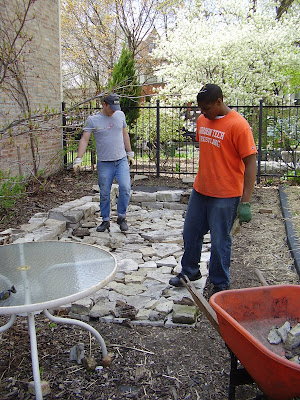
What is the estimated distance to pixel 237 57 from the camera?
49.7ft

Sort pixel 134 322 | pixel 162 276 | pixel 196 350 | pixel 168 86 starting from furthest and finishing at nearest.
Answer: pixel 168 86 < pixel 162 276 < pixel 134 322 < pixel 196 350

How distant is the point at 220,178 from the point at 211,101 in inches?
25.4

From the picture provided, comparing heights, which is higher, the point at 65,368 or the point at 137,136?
the point at 137,136

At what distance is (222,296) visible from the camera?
240 centimetres

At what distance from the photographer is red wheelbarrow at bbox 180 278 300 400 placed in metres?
1.83

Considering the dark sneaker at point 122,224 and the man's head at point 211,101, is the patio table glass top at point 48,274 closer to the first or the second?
the man's head at point 211,101

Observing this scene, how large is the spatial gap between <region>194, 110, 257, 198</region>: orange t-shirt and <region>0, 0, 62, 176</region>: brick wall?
4.66 metres

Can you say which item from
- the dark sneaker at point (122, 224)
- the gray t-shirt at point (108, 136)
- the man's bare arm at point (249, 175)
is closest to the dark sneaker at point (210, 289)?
the man's bare arm at point (249, 175)

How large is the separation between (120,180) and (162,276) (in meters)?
1.91

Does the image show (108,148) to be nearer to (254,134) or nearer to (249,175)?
(249,175)

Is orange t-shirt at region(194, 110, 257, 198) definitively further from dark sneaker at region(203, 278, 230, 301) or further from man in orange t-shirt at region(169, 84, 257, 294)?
dark sneaker at region(203, 278, 230, 301)

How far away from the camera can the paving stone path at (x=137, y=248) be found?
3.55 m

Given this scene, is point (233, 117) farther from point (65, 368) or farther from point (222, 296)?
point (65, 368)

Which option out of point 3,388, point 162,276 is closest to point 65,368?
point 3,388
